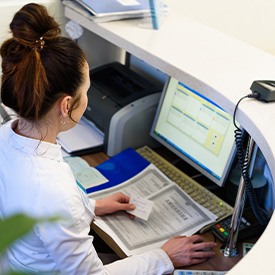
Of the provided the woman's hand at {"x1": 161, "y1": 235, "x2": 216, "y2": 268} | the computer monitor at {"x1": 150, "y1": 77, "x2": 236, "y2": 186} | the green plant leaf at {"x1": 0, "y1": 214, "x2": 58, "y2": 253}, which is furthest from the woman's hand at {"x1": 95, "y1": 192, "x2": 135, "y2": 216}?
the green plant leaf at {"x1": 0, "y1": 214, "x2": 58, "y2": 253}

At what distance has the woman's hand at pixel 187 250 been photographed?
4.09 feet

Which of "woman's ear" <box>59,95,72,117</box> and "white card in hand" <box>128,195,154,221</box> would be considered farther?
"white card in hand" <box>128,195,154,221</box>

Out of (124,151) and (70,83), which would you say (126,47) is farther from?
(70,83)

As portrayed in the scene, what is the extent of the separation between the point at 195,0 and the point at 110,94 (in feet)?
2.69

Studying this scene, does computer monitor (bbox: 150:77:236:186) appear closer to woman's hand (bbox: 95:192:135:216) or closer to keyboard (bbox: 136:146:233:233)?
keyboard (bbox: 136:146:233:233)

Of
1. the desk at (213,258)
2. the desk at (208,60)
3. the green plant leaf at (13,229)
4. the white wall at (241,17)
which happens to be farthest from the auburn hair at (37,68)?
the white wall at (241,17)

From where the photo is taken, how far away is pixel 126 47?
154 centimetres

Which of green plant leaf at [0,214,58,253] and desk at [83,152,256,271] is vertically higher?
green plant leaf at [0,214,58,253]

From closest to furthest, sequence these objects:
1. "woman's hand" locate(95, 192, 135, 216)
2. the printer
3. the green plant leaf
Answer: the green plant leaf, "woman's hand" locate(95, 192, 135, 216), the printer

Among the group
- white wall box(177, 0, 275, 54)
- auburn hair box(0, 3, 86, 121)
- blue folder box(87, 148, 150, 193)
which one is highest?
auburn hair box(0, 3, 86, 121)

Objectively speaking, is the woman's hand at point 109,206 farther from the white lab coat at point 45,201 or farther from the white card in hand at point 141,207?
the white lab coat at point 45,201

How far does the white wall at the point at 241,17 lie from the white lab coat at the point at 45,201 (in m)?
1.47

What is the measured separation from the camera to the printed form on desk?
52.4 inches

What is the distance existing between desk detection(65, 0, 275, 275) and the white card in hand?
416 millimetres
